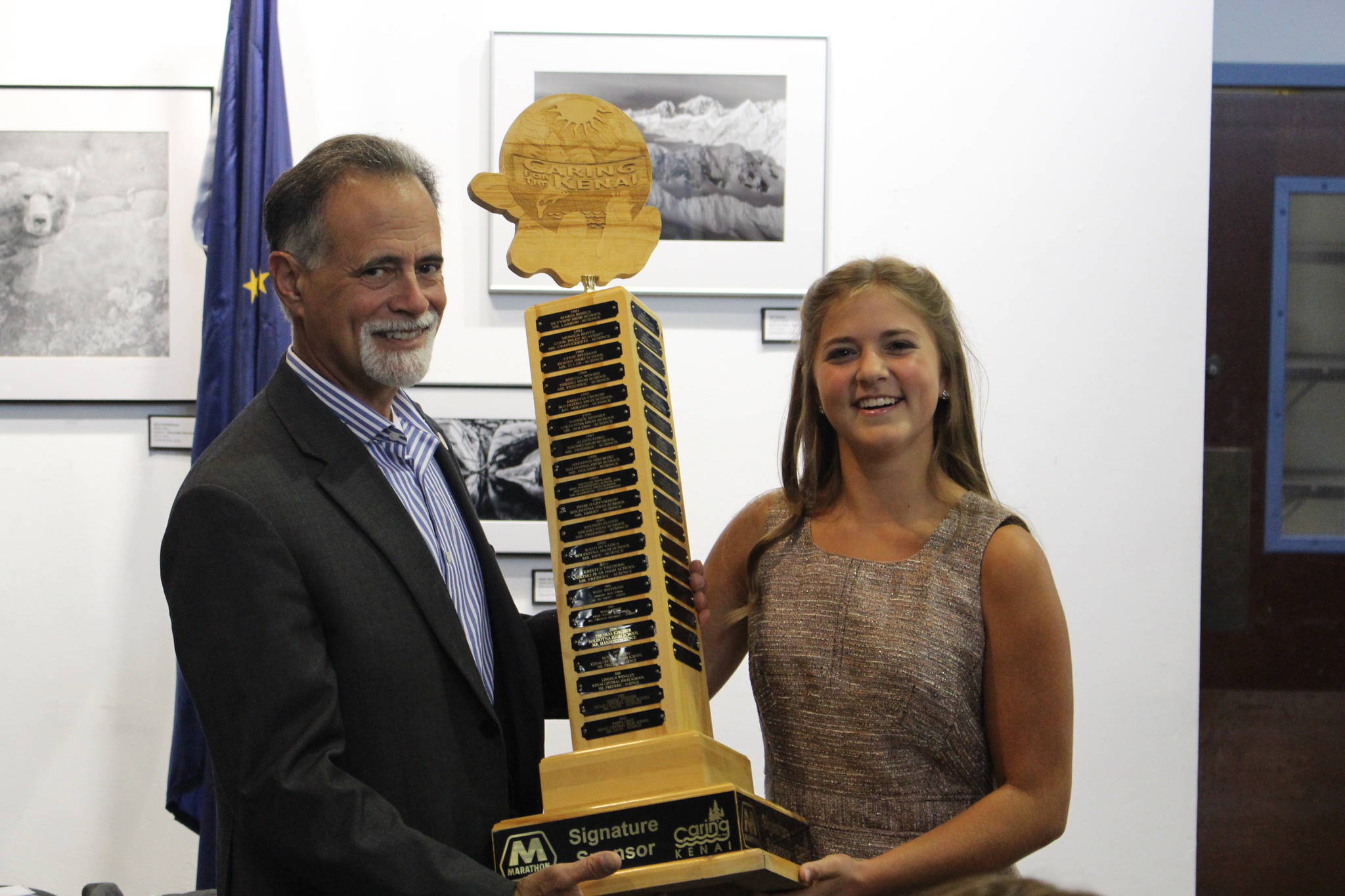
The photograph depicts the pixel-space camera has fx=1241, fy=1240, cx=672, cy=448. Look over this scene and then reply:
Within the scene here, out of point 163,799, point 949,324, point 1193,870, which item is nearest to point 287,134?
point 163,799

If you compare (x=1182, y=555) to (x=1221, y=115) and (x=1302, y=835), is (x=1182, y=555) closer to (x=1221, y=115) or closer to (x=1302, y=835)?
(x=1302, y=835)

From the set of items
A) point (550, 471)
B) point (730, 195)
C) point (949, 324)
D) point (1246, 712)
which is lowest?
point (1246, 712)

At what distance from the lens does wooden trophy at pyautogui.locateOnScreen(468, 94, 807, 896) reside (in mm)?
1514

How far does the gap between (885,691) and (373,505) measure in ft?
2.41

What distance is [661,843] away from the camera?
4.94ft

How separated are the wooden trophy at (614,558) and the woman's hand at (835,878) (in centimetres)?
3

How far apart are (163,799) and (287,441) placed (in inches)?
84.9

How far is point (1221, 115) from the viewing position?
364 cm

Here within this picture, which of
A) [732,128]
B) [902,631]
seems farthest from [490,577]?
[732,128]

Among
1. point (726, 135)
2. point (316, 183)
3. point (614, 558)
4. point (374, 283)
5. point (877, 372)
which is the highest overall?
point (726, 135)

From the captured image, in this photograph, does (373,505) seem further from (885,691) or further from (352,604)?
(885,691)

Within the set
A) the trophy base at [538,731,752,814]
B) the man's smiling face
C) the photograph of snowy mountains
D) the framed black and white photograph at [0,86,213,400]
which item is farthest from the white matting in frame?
the trophy base at [538,731,752,814]

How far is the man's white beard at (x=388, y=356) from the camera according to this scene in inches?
65.7

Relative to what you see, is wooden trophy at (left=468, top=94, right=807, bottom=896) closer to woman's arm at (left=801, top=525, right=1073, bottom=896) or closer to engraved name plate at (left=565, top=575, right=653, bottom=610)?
engraved name plate at (left=565, top=575, right=653, bottom=610)
